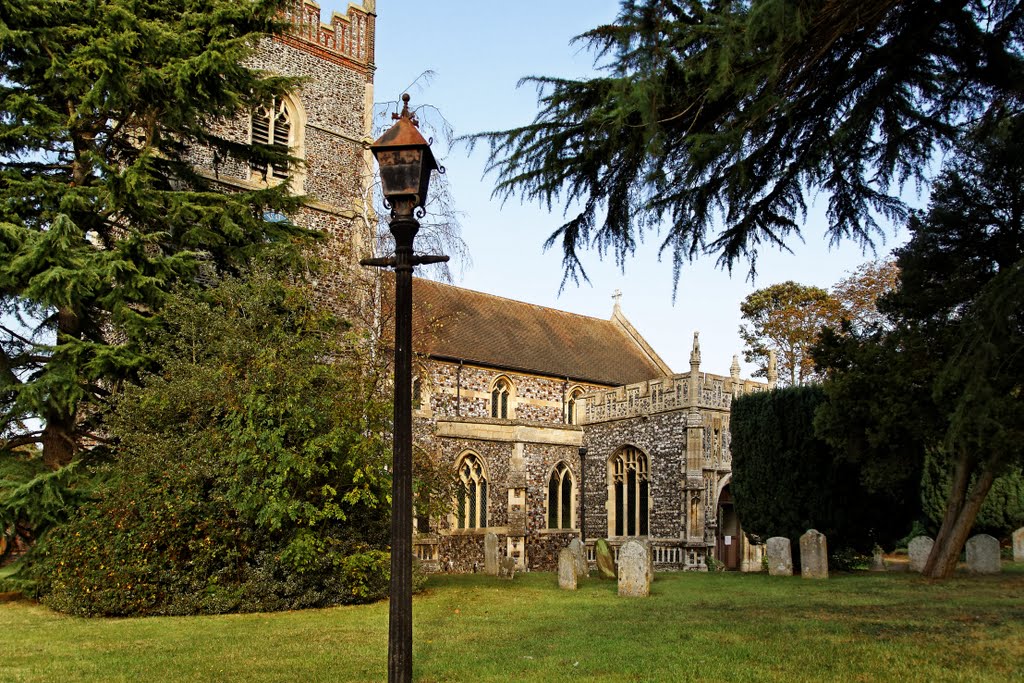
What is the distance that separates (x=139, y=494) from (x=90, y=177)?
17.8 ft

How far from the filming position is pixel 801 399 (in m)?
18.5

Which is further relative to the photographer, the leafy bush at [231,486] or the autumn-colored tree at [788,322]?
the autumn-colored tree at [788,322]

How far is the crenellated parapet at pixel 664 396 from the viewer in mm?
23266

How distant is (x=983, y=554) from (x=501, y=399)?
45.2ft

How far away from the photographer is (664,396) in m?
23.9

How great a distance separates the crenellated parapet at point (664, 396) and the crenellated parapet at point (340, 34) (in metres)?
11.5

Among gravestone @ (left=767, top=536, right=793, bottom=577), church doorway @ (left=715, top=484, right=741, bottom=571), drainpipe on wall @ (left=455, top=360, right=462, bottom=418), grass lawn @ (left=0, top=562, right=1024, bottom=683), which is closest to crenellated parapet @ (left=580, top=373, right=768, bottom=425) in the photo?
church doorway @ (left=715, top=484, right=741, bottom=571)

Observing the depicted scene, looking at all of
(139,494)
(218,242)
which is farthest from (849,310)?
(139,494)

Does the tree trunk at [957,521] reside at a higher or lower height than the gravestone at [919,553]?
higher

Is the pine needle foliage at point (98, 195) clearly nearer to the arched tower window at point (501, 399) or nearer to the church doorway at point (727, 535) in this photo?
the arched tower window at point (501, 399)

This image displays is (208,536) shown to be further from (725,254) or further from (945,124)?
(945,124)

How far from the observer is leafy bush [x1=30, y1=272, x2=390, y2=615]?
1091 centimetres

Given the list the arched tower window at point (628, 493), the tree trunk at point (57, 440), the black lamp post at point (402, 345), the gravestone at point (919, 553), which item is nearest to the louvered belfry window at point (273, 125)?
the tree trunk at point (57, 440)

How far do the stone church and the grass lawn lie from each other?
9034mm
